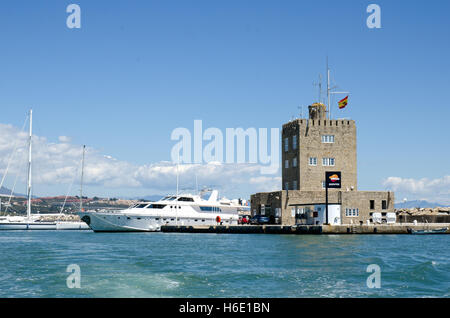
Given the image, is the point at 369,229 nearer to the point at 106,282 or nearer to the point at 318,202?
the point at 318,202

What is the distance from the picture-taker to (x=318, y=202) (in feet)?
211

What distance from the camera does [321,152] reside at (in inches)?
2677

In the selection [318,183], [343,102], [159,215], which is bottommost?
[159,215]

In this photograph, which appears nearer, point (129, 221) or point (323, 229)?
point (323, 229)

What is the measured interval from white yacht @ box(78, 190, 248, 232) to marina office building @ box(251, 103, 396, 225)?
6862 mm

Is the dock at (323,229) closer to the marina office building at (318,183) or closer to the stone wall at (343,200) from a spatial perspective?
the marina office building at (318,183)

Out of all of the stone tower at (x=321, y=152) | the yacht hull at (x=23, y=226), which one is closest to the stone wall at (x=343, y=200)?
the stone tower at (x=321, y=152)

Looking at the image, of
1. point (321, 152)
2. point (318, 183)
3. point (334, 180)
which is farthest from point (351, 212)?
point (321, 152)

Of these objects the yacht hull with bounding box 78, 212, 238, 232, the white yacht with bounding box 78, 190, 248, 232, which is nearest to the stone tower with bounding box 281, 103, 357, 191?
the white yacht with bounding box 78, 190, 248, 232

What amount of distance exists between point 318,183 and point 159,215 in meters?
21.9

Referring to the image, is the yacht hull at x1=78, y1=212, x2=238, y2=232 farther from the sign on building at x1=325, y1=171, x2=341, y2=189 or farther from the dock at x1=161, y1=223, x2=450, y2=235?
the sign on building at x1=325, y1=171, x2=341, y2=189

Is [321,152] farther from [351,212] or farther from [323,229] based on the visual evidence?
[323,229]
